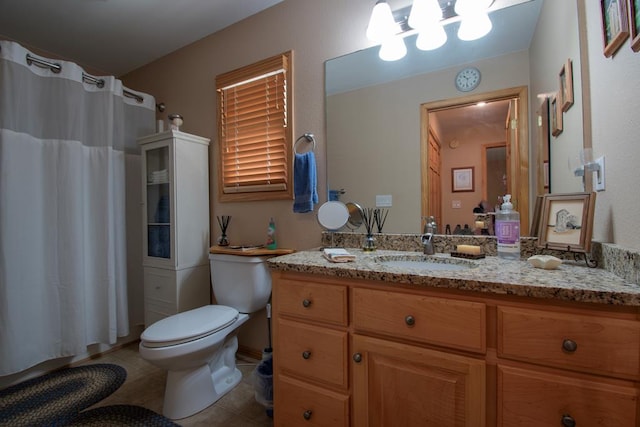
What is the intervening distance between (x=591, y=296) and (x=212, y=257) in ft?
5.78

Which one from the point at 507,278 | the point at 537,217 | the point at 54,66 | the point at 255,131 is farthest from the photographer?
the point at 255,131

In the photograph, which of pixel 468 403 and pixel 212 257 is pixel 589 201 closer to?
pixel 468 403

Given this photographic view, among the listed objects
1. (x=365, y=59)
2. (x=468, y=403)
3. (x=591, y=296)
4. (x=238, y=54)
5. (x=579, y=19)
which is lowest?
(x=468, y=403)

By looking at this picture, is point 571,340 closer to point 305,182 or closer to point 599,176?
point 599,176

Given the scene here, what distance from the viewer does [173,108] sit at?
239cm

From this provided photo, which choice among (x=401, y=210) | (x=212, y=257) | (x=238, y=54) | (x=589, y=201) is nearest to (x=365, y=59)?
(x=401, y=210)

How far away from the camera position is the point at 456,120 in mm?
1331

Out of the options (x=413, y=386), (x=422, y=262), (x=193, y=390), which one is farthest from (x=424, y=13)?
(x=193, y=390)

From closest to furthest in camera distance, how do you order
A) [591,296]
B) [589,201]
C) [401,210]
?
[591,296], [589,201], [401,210]

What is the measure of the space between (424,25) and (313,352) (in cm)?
158

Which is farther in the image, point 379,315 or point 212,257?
point 212,257

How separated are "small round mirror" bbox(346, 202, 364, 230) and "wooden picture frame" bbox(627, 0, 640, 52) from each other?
3.63 ft

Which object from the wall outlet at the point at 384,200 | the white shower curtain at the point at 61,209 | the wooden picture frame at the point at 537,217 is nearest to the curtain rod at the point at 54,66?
the white shower curtain at the point at 61,209

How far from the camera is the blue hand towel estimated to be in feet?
5.33
